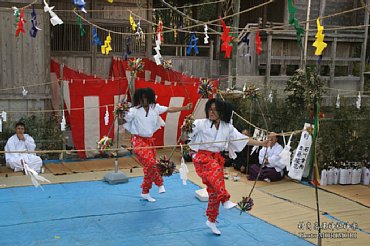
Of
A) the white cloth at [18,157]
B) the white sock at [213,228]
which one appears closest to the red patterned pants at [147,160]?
the white sock at [213,228]

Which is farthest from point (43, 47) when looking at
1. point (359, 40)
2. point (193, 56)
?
point (359, 40)

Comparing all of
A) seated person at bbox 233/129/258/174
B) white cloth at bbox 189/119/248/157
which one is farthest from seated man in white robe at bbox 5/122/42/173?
white cloth at bbox 189/119/248/157

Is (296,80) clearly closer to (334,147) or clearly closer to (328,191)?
(334,147)

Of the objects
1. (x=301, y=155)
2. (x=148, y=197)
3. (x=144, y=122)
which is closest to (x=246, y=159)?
(x=301, y=155)

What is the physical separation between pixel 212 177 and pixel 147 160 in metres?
1.27

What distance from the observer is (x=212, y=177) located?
15.1 ft

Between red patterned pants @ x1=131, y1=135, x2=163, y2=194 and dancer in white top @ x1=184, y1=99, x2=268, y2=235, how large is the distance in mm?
986

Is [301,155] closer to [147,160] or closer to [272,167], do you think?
[272,167]

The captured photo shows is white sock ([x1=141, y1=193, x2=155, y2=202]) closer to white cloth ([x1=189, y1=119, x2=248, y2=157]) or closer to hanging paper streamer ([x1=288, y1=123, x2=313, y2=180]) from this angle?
white cloth ([x1=189, y1=119, x2=248, y2=157])

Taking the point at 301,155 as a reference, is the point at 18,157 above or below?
below

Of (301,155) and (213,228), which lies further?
(301,155)

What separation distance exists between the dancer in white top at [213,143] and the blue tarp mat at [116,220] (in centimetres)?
39

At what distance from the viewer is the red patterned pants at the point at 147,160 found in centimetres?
564

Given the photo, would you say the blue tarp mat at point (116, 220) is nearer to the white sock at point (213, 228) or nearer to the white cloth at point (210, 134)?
the white sock at point (213, 228)
